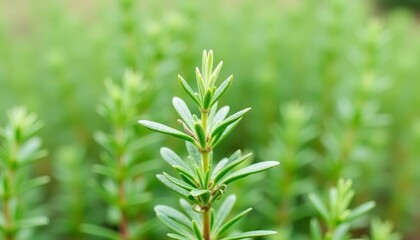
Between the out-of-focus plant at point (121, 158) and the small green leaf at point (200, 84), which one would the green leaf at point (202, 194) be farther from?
the out-of-focus plant at point (121, 158)

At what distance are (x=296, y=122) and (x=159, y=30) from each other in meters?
0.31

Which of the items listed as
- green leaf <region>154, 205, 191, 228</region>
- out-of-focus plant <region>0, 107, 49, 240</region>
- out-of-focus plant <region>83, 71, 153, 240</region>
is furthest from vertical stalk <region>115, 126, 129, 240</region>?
green leaf <region>154, 205, 191, 228</region>

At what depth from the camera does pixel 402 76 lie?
1.69 meters

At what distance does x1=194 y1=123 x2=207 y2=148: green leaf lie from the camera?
1.71ft

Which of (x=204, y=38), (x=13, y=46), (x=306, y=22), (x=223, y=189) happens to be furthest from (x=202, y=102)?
(x=13, y=46)

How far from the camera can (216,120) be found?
1.93 feet

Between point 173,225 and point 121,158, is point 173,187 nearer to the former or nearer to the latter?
point 173,225

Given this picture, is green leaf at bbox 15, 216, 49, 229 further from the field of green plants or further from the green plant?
the green plant

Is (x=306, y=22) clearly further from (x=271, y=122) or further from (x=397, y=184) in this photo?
(x=397, y=184)

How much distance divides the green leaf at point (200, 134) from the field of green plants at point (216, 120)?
0.20ft

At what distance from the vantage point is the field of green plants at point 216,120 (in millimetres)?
890

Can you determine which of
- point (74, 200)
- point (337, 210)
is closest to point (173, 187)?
point (337, 210)

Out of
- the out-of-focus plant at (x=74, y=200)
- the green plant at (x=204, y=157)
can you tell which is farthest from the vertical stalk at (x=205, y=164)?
the out-of-focus plant at (x=74, y=200)

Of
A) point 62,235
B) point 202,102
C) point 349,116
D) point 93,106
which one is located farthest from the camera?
point 93,106
